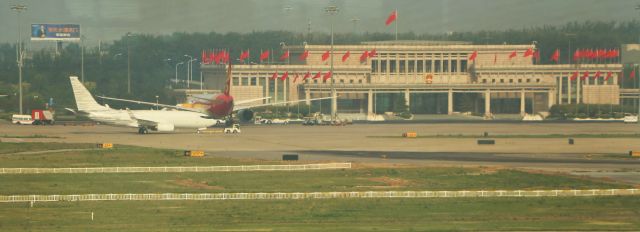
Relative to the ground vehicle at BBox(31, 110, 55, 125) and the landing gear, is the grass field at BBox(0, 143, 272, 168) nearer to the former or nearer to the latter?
the landing gear

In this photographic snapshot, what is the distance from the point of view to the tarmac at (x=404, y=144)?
8494 cm

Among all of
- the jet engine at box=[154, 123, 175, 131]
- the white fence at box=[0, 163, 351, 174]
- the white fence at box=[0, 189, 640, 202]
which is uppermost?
the jet engine at box=[154, 123, 175, 131]

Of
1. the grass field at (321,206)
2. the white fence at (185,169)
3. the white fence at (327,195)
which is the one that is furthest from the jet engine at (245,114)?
the white fence at (327,195)

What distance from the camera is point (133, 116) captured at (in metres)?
126

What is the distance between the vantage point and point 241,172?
2972 inches

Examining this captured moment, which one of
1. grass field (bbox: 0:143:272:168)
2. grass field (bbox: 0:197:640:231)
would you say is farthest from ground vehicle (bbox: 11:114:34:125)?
grass field (bbox: 0:197:640:231)

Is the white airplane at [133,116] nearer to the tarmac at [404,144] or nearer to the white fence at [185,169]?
the tarmac at [404,144]

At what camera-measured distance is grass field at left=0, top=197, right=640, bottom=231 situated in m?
51.1

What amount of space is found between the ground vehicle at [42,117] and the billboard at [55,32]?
34933 millimetres

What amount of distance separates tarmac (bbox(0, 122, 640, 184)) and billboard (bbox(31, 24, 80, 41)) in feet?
128

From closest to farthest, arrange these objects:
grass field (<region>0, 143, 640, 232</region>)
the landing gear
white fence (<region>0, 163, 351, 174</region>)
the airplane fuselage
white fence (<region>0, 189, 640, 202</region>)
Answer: grass field (<region>0, 143, 640, 232</region>)
white fence (<region>0, 189, 640, 202</region>)
white fence (<region>0, 163, 351, 174</region>)
the airplane fuselage
the landing gear

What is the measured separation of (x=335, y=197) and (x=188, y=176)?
534 inches

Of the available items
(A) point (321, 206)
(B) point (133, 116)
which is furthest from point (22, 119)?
(A) point (321, 206)

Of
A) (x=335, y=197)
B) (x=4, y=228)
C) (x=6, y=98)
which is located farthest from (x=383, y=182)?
(x=6, y=98)
